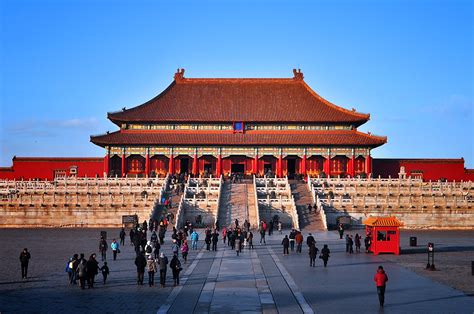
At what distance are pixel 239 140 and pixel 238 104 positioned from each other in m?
7.33

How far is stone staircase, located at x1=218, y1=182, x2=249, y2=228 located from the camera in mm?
44938

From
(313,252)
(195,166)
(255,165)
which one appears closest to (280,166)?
(255,165)

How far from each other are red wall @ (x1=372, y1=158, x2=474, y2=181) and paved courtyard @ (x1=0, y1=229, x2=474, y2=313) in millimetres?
39970

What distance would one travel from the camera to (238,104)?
2997 inches

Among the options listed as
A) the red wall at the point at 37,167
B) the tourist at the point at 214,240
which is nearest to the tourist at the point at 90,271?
the tourist at the point at 214,240

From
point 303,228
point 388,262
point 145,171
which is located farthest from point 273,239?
point 145,171

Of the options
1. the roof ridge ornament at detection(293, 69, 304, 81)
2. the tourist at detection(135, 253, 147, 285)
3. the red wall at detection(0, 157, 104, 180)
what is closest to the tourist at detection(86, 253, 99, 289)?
the tourist at detection(135, 253, 147, 285)

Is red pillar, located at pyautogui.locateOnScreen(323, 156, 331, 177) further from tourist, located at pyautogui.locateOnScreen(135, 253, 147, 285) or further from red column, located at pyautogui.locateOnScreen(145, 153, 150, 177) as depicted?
tourist, located at pyautogui.locateOnScreen(135, 253, 147, 285)

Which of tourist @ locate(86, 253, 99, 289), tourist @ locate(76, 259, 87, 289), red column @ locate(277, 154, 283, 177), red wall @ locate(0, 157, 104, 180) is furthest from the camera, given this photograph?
red wall @ locate(0, 157, 104, 180)

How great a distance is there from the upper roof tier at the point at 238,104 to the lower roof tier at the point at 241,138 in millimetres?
1391

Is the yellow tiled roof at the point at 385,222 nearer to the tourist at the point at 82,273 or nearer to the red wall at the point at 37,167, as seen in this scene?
the tourist at the point at 82,273

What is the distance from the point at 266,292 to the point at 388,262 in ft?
30.8

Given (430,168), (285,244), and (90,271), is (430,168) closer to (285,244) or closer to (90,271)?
(285,244)

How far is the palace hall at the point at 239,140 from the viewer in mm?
69562
